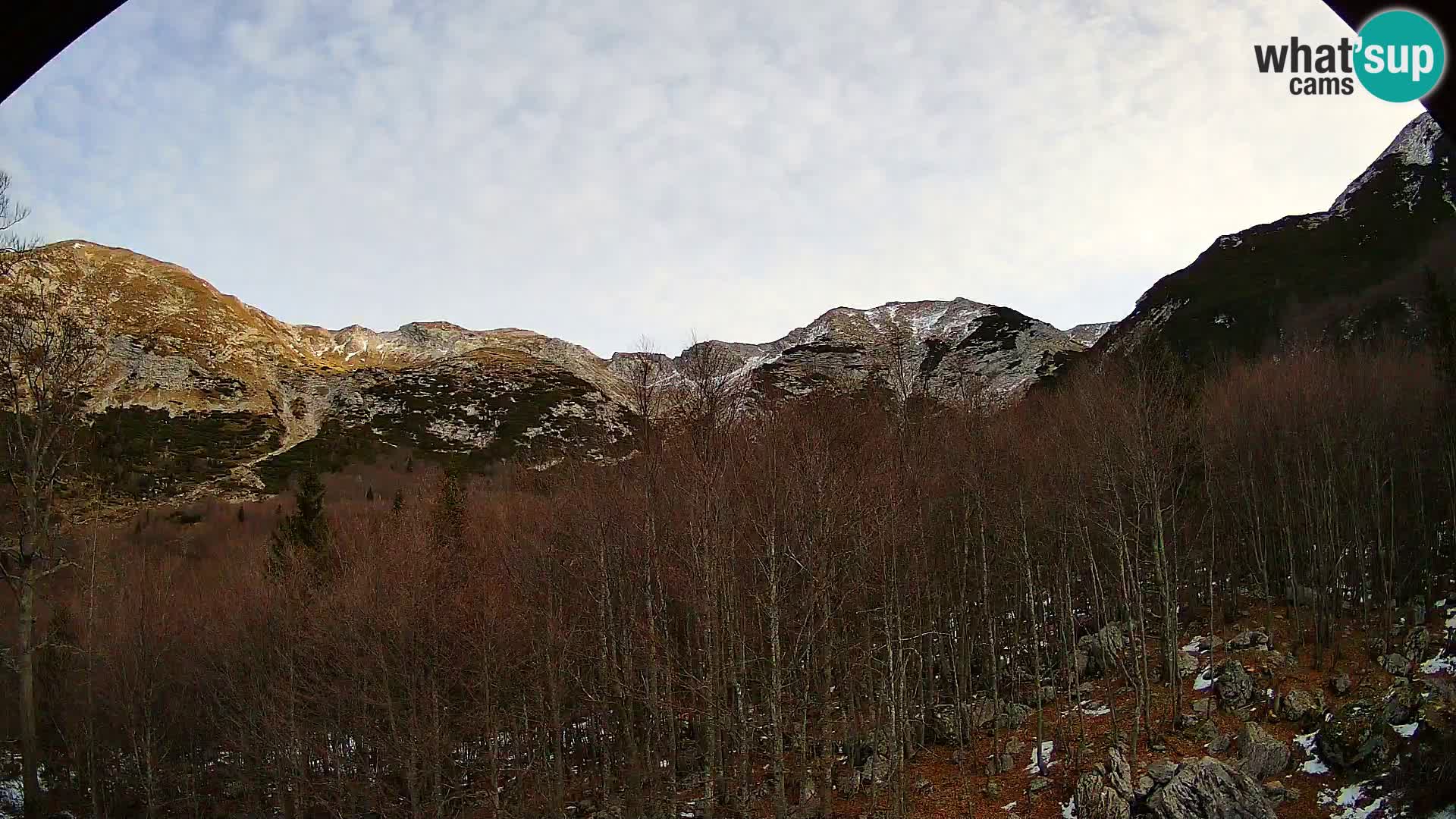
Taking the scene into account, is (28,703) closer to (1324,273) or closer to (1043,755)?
(1043,755)

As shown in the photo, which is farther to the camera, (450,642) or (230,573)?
(230,573)

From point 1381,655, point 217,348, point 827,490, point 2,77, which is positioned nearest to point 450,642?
point 827,490

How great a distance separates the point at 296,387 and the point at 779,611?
134897 mm

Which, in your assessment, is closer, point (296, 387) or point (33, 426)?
point (33, 426)

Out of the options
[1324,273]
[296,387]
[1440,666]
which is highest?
[296,387]

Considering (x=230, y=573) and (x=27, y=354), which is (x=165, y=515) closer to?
(x=230, y=573)

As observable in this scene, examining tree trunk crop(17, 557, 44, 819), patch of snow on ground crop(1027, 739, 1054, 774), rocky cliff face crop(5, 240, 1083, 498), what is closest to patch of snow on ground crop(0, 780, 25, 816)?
tree trunk crop(17, 557, 44, 819)

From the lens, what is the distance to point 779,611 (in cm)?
2014

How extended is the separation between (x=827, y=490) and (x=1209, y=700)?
1338 cm

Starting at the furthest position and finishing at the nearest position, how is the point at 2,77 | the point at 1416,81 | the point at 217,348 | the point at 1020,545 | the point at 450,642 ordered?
the point at 217,348 < the point at 1020,545 < the point at 450,642 < the point at 1416,81 < the point at 2,77

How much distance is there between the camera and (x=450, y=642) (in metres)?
25.1

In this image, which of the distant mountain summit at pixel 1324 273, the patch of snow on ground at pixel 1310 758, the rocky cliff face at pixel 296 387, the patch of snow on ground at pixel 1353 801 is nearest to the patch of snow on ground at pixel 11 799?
the patch of snow on ground at pixel 1353 801

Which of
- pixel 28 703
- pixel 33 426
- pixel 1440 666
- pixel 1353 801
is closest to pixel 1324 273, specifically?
pixel 1440 666

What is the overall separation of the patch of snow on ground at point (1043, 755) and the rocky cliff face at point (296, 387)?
5090 centimetres
